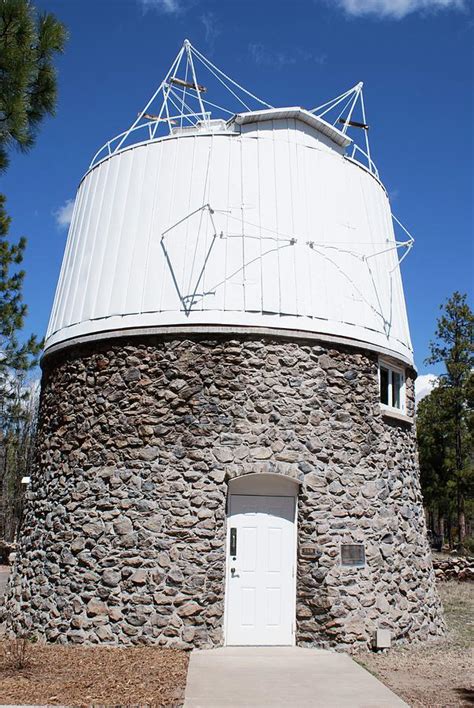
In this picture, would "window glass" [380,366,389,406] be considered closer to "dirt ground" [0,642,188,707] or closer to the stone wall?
the stone wall

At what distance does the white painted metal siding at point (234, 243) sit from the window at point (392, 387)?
16.6 inches

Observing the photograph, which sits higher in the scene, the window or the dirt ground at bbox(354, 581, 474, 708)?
the window

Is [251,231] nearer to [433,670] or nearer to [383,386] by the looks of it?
[383,386]

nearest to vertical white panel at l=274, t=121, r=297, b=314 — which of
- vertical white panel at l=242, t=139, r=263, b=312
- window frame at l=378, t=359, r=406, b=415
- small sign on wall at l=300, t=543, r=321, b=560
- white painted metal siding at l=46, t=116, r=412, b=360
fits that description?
white painted metal siding at l=46, t=116, r=412, b=360

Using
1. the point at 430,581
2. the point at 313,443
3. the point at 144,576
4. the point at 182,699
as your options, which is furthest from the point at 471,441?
the point at 182,699

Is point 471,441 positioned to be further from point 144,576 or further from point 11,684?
point 11,684

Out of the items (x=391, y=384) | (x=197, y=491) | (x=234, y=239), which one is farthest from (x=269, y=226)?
(x=197, y=491)

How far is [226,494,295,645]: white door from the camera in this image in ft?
32.1

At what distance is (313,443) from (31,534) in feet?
16.4

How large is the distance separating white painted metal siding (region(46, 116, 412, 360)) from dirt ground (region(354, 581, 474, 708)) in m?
4.94

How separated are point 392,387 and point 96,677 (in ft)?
22.8

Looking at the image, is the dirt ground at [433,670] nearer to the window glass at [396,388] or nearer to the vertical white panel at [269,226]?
the window glass at [396,388]

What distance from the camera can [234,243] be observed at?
10.9 meters

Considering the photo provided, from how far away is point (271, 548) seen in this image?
10031 mm
